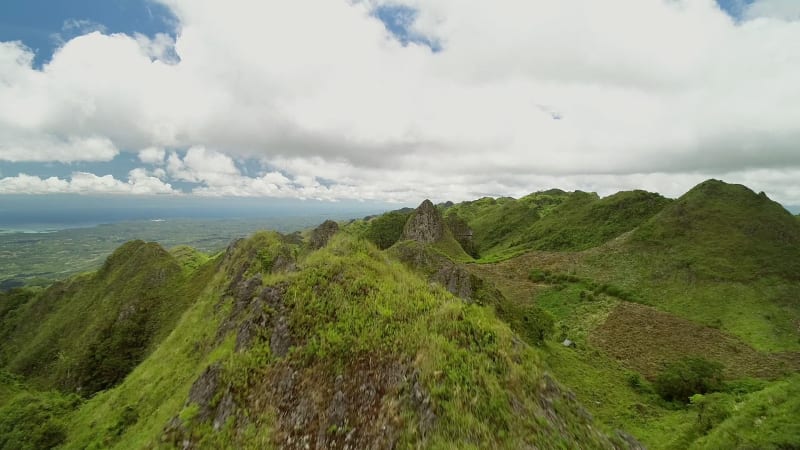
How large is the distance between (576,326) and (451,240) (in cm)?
4673

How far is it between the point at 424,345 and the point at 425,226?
7488 cm

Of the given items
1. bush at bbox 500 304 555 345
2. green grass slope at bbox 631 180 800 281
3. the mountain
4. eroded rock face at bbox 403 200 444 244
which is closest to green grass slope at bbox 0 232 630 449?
the mountain

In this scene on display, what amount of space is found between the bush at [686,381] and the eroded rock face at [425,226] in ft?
185

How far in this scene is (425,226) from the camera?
8556 centimetres

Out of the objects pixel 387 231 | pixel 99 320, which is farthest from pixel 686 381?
pixel 387 231

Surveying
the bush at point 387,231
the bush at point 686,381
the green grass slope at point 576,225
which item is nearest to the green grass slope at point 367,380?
the bush at point 686,381

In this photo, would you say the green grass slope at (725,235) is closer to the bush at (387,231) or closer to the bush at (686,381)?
the bush at (686,381)

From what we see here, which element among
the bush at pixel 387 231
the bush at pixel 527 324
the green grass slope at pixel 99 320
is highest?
the bush at pixel 387 231

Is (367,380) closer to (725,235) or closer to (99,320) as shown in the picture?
(99,320)

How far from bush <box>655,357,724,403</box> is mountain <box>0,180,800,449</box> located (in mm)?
161

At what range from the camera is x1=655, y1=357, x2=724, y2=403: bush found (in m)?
29.3

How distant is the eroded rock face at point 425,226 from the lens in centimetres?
8431

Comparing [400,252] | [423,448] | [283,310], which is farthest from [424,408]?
[400,252]

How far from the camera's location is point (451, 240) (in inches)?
3553
